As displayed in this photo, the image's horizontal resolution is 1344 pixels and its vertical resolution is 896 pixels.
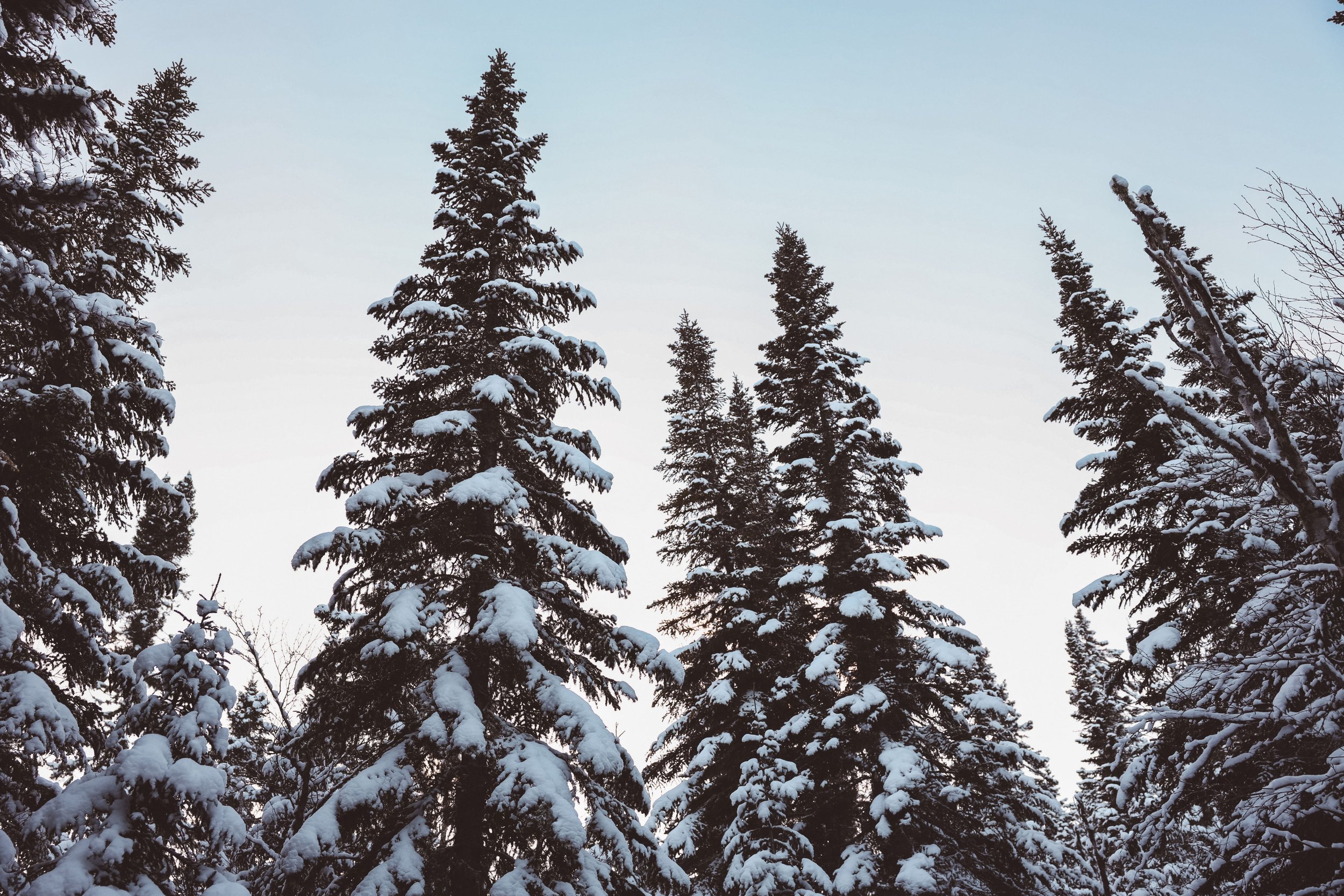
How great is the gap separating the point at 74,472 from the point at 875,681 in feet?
51.2

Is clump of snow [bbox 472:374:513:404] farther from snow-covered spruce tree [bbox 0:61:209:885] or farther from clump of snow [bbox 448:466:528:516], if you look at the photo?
snow-covered spruce tree [bbox 0:61:209:885]

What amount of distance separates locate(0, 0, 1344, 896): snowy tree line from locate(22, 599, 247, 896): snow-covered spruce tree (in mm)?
44

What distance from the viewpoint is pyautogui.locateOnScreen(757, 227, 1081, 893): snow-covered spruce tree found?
12.5 m

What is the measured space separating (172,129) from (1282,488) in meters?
19.9

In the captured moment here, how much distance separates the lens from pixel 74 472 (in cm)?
1145

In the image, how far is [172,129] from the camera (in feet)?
49.2

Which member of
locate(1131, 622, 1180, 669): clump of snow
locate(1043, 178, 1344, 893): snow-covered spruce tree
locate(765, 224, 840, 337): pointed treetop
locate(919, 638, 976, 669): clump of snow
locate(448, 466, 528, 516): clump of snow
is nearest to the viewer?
locate(1043, 178, 1344, 893): snow-covered spruce tree

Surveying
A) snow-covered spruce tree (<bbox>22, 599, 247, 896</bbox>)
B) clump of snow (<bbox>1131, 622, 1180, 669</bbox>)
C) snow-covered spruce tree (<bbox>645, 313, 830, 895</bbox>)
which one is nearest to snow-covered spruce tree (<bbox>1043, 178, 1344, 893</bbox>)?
clump of snow (<bbox>1131, 622, 1180, 669</bbox>)

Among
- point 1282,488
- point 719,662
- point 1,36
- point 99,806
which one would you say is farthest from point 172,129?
point 1282,488

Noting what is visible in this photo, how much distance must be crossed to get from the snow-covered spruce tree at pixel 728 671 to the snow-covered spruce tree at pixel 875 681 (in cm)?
98

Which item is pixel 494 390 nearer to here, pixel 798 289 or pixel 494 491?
pixel 494 491

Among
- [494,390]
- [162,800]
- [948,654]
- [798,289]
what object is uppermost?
[798,289]

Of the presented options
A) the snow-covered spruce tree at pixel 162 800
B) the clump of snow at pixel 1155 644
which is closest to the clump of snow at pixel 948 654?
the clump of snow at pixel 1155 644

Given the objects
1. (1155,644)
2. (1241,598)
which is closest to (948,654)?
(1155,644)
